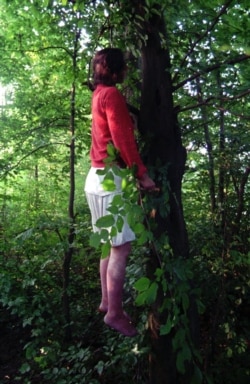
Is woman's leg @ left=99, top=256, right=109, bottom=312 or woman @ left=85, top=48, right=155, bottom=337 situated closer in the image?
woman @ left=85, top=48, right=155, bottom=337

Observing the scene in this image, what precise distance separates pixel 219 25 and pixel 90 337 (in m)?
2.96

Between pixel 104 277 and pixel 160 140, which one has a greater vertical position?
pixel 160 140

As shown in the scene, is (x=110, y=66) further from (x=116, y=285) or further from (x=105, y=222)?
(x=116, y=285)

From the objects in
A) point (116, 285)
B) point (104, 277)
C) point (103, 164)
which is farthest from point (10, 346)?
point (103, 164)

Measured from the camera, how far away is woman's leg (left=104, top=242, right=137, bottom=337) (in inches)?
84.6

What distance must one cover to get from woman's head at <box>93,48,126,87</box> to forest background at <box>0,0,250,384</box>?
0.50 feet

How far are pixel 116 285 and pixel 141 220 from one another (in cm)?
83

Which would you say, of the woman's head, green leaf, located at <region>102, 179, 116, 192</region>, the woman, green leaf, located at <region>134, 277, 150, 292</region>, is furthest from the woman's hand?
the woman's head

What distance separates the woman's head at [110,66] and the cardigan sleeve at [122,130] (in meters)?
0.17

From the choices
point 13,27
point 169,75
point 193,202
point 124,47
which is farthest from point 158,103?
point 193,202

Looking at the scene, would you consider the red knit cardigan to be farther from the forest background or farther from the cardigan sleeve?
the forest background

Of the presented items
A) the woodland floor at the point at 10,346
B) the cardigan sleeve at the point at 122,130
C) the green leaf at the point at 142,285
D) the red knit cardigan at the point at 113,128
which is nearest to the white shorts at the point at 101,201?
the red knit cardigan at the point at 113,128

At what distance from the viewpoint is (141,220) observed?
1.47 meters

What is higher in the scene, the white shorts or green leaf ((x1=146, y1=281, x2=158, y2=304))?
the white shorts
